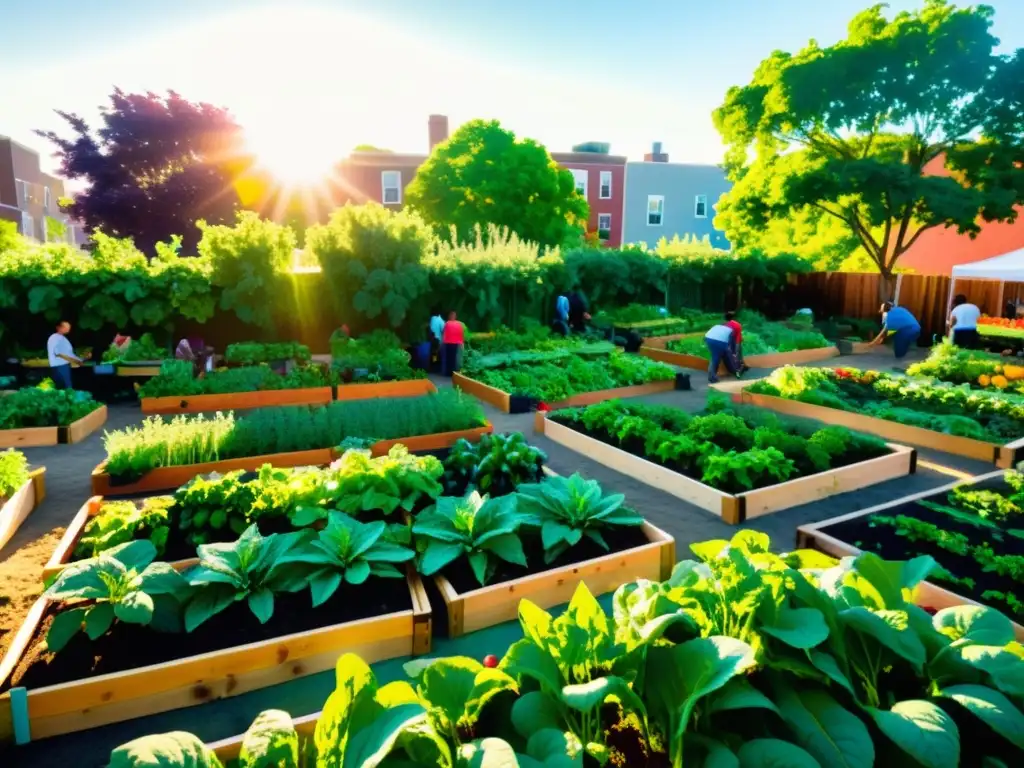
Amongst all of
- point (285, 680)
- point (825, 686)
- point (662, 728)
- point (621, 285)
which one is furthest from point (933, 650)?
point (621, 285)

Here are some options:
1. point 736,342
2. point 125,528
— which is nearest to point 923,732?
point 125,528

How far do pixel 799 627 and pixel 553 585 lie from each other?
2.32 m

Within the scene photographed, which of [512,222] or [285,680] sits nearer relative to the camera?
[285,680]

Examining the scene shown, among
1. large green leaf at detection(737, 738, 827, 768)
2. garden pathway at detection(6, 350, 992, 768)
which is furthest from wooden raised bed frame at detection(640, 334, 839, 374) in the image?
large green leaf at detection(737, 738, 827, 768)

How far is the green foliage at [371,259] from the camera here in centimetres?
1359

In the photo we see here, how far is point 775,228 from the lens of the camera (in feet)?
106

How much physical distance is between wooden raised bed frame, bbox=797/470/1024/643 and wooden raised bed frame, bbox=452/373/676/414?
15.6 ft

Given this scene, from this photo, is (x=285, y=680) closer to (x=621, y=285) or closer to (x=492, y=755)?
(x=492, y=755)

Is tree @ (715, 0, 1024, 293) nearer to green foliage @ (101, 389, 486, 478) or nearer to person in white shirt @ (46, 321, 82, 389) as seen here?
green foliage @ (101, 389, 486, 478)

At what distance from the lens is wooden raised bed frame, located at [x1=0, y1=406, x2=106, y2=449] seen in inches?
323

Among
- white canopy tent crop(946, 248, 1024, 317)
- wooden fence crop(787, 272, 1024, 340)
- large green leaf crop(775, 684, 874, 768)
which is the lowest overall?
large green leaf crop(775, 684, 874, 768)

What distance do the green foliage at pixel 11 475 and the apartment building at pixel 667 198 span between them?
37.1 meters

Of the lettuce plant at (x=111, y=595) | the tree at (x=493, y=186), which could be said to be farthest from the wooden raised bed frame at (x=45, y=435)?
the tree at (x=493, y=186)

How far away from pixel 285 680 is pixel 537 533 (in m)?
1.95
